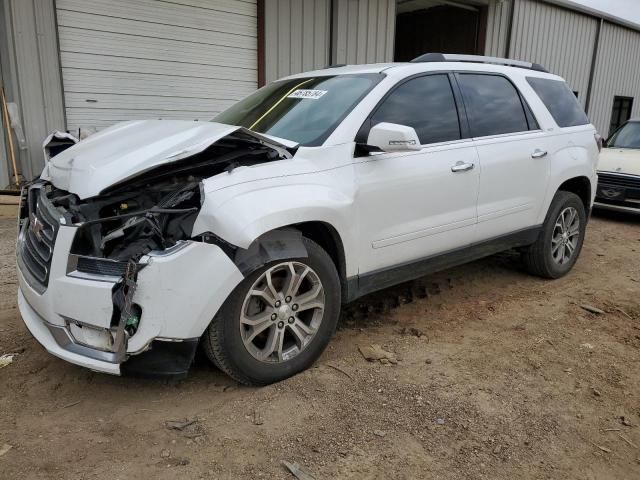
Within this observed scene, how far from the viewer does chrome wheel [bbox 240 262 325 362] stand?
291cm

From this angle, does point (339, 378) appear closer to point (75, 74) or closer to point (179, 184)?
point (179, 184)

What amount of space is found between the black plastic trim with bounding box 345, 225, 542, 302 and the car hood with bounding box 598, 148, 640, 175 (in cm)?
439

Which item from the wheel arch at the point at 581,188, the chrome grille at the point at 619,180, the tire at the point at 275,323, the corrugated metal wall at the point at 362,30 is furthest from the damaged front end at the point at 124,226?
the corrugated metal wall at the point at 362,30

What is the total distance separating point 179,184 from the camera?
3.04m

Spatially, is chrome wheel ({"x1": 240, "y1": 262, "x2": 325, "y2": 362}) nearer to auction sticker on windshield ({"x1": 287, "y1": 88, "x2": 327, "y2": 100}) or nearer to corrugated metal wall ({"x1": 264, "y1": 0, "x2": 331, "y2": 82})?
auction sticker on windshield ({"x1": 287, "y1": 88, "x2": 327, "y2": 100})

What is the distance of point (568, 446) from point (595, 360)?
111 centimetres

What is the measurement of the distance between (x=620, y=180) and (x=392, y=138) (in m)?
6.55

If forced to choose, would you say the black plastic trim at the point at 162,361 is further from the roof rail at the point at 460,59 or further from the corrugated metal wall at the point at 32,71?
the corrugated metal wall at the point at 32,71

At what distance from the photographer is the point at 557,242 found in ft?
16.9

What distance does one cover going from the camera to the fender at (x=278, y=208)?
2650 mm

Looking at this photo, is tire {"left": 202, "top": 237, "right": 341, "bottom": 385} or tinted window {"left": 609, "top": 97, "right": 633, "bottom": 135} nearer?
tire {"left": 202, "top": 237, "right": 341, "bottom": 385}

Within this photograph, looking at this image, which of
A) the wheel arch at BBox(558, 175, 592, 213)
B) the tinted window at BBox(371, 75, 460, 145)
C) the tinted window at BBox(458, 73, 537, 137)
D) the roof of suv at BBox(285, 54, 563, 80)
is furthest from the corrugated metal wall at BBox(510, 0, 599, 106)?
the tinted window at BBox(371, 75, 460, 145)

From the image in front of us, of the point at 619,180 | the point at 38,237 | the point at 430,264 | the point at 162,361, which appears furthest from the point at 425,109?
the point at 619,180

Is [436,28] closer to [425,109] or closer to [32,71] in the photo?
[32,71]
